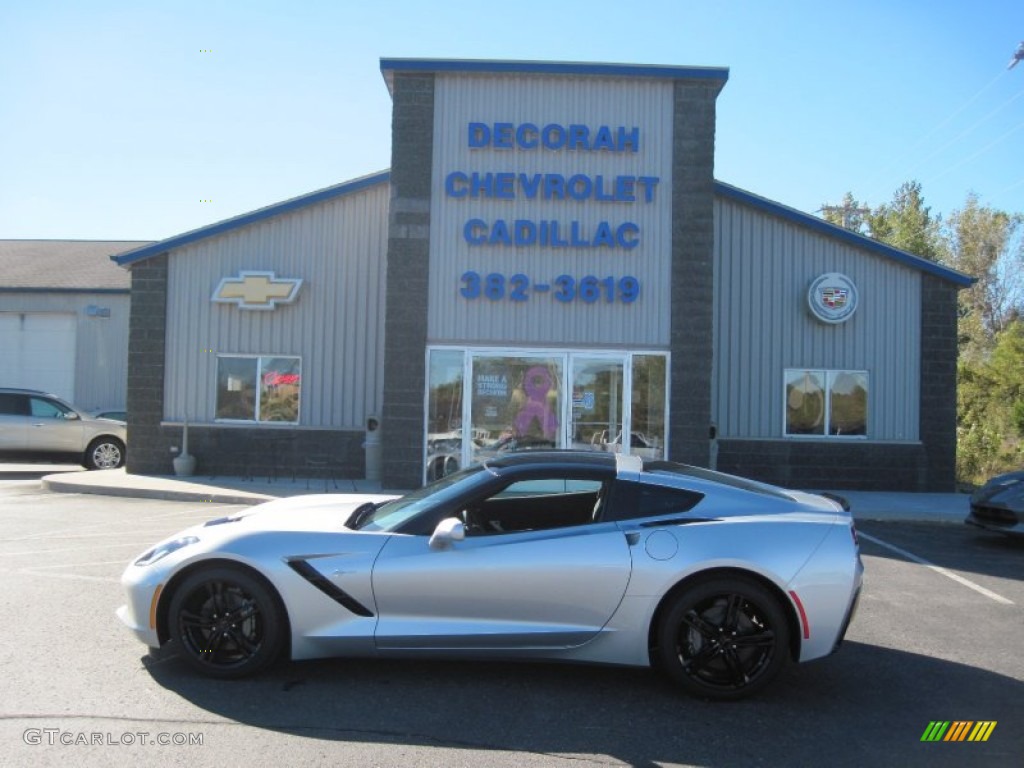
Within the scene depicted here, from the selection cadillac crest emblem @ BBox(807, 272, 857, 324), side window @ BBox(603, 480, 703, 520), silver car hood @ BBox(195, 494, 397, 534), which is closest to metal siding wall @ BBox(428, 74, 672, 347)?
cadillac crest emblem @ BBox(807, 272, 857, 324)

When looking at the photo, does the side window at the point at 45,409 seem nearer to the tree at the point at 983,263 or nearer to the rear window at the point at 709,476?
the rear window at the point at 709,476

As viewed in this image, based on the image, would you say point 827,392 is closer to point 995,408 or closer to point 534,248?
point 534,248

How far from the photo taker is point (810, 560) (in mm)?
5125

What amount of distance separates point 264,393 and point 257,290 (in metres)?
1.88

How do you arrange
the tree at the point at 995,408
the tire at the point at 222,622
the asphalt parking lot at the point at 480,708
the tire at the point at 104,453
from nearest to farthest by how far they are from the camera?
the asphalt parking lot at the point at 480,708 < the tire at the point at 222,622 < the tire at the point at 104,453 < the tree at the point at 995,408

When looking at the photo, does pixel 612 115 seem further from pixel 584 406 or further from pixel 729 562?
pixel 729 562

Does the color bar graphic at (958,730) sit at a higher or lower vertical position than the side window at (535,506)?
lower

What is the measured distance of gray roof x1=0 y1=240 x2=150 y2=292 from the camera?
24750 mm

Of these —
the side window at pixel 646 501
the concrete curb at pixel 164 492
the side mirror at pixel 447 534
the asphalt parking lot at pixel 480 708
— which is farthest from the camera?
the concrete curb at pixel 164 492

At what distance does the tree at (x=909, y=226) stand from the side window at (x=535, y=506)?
35.3 meters

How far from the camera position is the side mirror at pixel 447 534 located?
505 cm

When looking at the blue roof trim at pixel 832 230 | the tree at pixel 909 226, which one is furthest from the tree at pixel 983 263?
the blue roof trim at pixel 832 230

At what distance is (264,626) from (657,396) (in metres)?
10.7

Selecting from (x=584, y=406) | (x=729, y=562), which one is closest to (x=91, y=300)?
(x=584, y=406)
